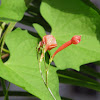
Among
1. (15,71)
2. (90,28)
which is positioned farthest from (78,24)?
(15,71)

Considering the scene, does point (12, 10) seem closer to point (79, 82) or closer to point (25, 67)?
point (25, 67)

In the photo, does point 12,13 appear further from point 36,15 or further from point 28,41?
point 36,15

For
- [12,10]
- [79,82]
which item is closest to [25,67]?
[12,10]

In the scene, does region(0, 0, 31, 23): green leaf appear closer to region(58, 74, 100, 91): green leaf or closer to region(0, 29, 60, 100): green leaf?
region(0, 29, 60, 100): green leaf

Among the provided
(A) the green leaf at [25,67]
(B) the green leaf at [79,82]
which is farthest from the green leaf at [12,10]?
(B) the green leaf at [79,82]

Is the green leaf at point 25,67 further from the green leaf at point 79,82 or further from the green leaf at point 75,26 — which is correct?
the green leaf at point 79,82

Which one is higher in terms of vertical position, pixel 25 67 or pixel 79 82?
pixel 25 67
